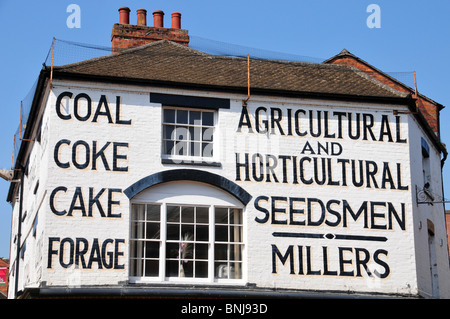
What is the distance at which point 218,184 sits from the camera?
725 inches

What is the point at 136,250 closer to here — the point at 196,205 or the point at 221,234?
the point at 196,205

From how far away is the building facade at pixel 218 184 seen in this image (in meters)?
17.7

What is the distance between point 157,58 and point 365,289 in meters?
8.31

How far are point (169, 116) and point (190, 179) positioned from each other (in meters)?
1.79

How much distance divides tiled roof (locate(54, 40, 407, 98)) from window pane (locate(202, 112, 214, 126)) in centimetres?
74

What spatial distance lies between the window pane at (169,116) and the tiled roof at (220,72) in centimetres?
75

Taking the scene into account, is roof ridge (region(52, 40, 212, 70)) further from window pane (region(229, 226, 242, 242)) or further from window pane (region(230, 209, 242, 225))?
window pane (region(229, 226, 242, 242))

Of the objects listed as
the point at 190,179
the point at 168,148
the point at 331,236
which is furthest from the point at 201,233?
the point at 331,236

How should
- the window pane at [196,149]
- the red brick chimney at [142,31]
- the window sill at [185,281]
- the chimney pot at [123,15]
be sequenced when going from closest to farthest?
the window sill at [185,281] < the window pane at [196,149] < the red brick chimney at [142,31] < the chimney pot at [123,15]

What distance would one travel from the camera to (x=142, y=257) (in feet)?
58.3

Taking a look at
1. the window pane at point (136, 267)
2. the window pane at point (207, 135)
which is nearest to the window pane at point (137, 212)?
the window pane at point (136, 267)

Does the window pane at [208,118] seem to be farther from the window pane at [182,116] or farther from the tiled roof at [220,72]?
the tiled roof at [220,72]

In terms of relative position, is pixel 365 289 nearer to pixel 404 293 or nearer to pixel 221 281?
pixel 404 293

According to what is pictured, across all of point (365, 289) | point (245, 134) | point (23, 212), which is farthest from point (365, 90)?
point (23, 212)
